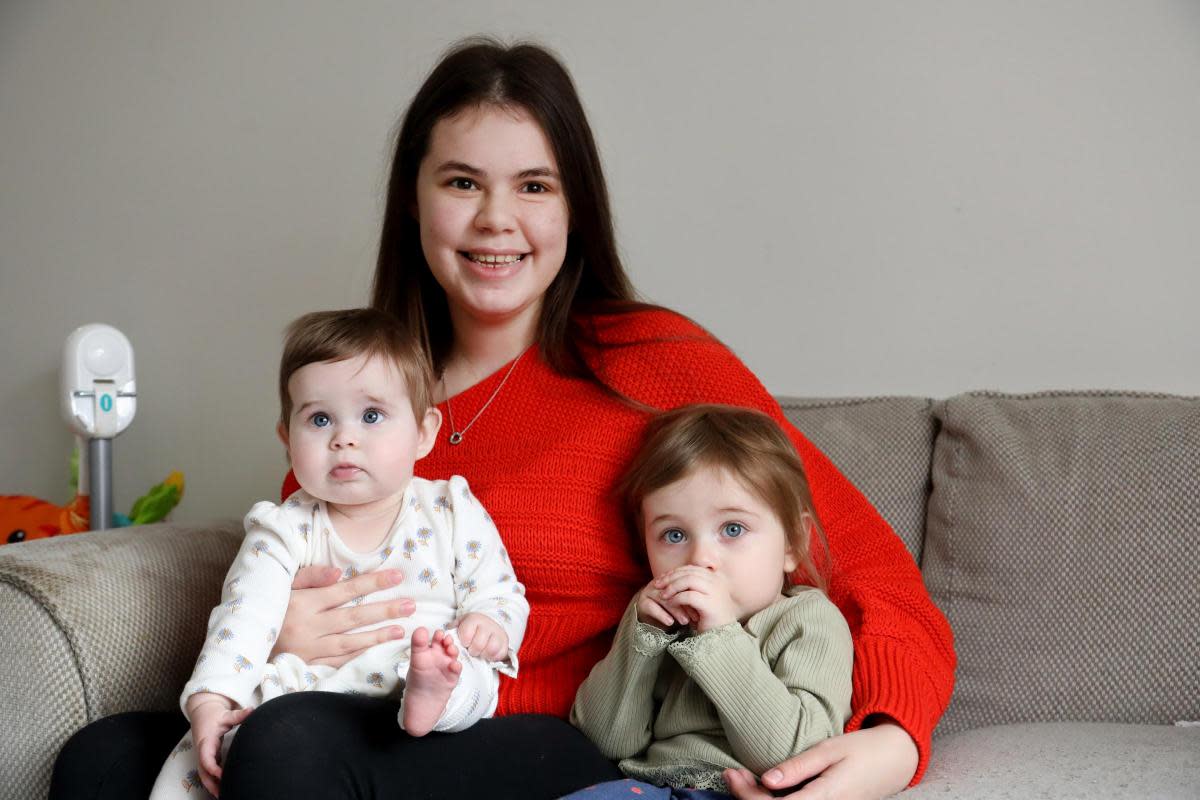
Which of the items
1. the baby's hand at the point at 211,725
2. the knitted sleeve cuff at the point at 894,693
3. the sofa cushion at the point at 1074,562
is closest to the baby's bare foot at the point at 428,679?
the baby's hand at the point at 211,725

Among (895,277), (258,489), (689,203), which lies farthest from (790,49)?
(258,489)

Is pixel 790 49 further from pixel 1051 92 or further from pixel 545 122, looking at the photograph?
pixel 545 122

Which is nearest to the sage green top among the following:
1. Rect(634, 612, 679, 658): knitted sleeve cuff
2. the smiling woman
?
Rect(634, 612, 679, 658): knitted sleeve cuff

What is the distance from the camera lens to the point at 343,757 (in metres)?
1.09

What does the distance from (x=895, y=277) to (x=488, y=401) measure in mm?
843

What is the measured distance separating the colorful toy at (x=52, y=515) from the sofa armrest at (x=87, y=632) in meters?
0.85

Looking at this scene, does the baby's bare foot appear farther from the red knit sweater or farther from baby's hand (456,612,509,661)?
the red knit sweater

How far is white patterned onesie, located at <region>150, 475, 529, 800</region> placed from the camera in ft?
3.97

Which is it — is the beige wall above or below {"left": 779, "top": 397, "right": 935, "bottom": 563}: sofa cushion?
above

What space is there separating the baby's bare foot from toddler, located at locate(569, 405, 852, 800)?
0.64 feet

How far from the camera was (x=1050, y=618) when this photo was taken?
1568 mm

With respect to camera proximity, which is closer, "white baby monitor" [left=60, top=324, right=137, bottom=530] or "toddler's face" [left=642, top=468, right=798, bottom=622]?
"toddler's face" [left=642, top=468, right=798, bottom=622]

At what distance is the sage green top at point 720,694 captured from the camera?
1.19 meters

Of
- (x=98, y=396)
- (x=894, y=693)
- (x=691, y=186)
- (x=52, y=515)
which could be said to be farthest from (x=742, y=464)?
(x=52, y=515)
